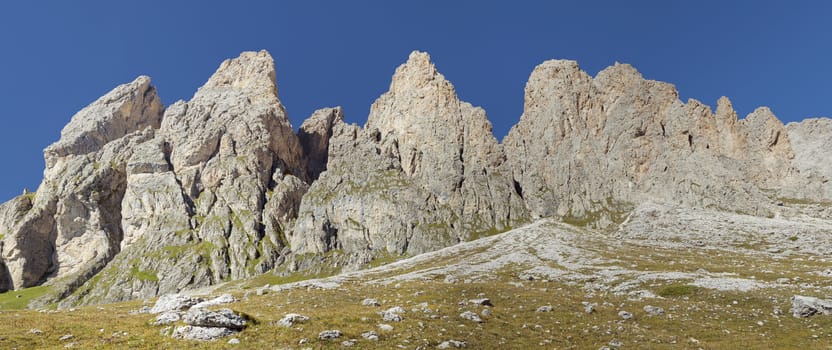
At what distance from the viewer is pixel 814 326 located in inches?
1243

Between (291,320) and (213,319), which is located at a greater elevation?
(213,319)

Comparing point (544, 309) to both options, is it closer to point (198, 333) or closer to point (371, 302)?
point (371, 302)

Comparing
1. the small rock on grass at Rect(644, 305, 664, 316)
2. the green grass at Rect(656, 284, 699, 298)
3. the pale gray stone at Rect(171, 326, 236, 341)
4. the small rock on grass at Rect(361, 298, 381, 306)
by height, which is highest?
the pale gray stone at Rect(171, 326, 236, 341)

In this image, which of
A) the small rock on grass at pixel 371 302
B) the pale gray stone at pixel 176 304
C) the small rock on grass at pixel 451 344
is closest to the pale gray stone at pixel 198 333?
the pale gray stone at pixel 176 304

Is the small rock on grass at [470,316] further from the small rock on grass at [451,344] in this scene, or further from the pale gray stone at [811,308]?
the pale gray stone at [811,308]

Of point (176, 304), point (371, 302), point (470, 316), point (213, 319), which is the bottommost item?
point (470, 316)

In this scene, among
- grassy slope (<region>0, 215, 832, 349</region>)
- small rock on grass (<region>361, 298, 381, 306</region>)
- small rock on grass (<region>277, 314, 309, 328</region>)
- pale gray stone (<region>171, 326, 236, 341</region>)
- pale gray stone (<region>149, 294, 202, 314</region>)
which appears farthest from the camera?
small rock on grass (<region>361, 298, 381, 306</region>)

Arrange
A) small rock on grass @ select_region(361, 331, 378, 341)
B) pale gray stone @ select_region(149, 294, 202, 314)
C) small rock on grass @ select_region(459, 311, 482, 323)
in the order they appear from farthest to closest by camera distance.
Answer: pale gray stone @ select_region(149, 294, 202, 314) < small rock on grass @ select_region(459, 311, 482, 323) < small rock on grass @ select_region(361, 331, 378, 341)

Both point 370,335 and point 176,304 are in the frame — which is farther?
point 176,304

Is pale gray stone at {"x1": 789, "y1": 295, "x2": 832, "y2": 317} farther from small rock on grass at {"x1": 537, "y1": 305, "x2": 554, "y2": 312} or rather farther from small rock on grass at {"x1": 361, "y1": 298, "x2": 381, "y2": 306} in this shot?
small rock on grass at {"x1": 361, "y1": 298, "x2": 381, "y2": 306}

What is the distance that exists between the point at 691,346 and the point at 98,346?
35.9 meters

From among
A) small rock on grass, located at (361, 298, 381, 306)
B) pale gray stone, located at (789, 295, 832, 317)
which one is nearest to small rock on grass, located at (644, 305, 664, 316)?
pale gray stone, located at (789, 295, 832, 317)

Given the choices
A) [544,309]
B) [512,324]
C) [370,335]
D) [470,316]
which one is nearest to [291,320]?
[370,335]

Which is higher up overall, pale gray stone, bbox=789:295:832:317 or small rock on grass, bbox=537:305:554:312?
small rock on grass, bbox=537:305:554:312
